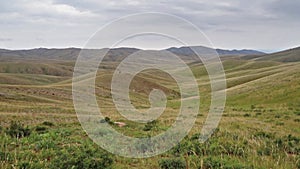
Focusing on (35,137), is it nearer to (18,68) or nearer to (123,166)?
(123,166)

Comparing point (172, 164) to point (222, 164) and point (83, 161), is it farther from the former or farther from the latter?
point (83, 161)

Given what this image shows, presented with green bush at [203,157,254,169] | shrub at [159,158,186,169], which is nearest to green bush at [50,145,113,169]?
shrub at [159,158,186,169]

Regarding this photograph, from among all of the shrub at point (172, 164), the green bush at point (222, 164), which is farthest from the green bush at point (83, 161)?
the green bush at point (222, 164)

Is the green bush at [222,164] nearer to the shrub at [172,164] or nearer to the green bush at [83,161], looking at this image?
the shrub at [172,164]

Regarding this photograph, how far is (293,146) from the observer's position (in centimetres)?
1116

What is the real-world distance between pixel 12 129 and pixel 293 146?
36.1 ft

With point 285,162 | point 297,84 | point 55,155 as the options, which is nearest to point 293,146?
point 285,162

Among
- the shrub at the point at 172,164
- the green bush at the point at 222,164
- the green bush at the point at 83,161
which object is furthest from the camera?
the shrub at the point at 172,164

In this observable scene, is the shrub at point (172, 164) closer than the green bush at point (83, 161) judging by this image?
No

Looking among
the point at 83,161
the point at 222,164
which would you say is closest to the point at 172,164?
the point at 222,164

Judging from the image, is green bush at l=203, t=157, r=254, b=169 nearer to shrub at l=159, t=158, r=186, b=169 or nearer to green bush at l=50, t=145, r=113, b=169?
shrub at l=159, t=158, r=186, b=169

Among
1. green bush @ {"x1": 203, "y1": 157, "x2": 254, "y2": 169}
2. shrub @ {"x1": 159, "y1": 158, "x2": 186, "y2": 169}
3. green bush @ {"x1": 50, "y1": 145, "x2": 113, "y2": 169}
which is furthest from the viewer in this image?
shrub @ {"x1": 159, "y1": 158, "x2": 186, "y2": 169}

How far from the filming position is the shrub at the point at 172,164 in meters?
8.25

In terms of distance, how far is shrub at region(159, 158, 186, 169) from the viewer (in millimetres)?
8255
